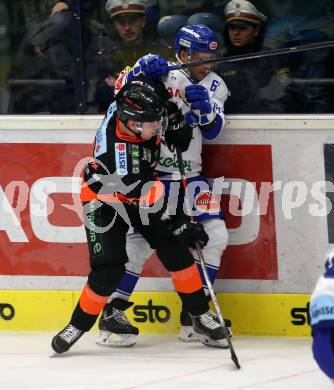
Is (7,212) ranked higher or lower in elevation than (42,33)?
lower

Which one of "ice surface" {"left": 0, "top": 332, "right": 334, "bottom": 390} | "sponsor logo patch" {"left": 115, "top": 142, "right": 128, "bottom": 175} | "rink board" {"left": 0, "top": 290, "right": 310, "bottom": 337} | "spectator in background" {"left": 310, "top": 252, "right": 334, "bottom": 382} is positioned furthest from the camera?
"rink board" {"left": 0, "top": 290, "right": 310, "bottom": 337}

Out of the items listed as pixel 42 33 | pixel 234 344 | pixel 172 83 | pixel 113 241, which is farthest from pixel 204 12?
pixel 234 344

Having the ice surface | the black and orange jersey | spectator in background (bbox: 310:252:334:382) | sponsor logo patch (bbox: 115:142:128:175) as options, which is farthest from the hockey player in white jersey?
spectator in background (bbox: 310:252:334:382)

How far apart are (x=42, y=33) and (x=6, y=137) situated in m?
0.60

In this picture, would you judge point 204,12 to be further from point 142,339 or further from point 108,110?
point 142,339

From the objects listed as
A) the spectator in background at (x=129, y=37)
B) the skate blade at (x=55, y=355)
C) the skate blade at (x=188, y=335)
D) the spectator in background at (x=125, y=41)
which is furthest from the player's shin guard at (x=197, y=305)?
the spectator in background at (x=129, y=37)

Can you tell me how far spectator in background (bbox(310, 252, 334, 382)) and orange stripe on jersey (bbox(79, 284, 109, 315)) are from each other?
2.11m

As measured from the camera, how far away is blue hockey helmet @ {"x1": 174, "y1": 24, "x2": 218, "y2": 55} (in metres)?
6.01

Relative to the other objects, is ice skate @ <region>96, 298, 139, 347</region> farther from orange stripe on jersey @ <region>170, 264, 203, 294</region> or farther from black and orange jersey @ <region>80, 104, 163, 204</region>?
black and orange jersey @ <region>80, 104, 163, 204</region>

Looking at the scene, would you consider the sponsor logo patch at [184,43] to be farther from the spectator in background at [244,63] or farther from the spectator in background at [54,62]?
the spectator in background at [54,62]

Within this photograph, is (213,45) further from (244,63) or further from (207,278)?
(207,278)

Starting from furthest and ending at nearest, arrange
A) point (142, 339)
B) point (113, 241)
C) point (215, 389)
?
point (142, 339) < point (113, 241) < point (215, 389)

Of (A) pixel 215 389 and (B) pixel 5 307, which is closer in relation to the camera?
(A) pixel 215 389

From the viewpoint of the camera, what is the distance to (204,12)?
6191mm
